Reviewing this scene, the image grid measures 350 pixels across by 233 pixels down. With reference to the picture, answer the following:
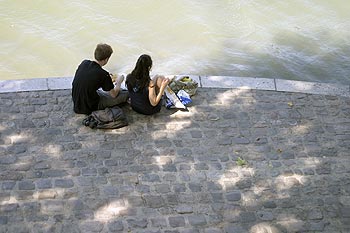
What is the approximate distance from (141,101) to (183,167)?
1146 mm

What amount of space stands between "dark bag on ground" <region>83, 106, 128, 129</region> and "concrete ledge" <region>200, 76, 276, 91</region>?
5.31 feet

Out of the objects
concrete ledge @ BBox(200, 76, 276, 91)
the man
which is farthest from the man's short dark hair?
concrete ledge @ BBox(200, 76, 276, 91)

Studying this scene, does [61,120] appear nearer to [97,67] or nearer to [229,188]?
[97,67]

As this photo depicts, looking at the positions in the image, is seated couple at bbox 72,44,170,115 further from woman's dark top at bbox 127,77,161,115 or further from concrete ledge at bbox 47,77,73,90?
concrete ledge at bbox 47,77,73,90

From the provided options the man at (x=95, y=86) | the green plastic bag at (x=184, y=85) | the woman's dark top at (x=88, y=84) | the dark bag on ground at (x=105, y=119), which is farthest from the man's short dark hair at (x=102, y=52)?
the green plastic bag at (x=184, y=85)

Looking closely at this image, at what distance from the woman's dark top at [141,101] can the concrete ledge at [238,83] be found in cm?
115

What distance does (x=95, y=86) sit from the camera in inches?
289

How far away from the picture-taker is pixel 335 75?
1003 cm

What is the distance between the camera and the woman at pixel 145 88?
7.43 metres

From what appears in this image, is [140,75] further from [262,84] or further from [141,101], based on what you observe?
[262,84]

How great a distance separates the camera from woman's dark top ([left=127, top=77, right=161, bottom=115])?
7.52 metres

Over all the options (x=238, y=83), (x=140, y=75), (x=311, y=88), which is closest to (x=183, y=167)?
(x=140, y=75)

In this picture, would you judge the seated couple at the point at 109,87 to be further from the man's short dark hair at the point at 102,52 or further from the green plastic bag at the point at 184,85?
the green plastic bag at the point at 184,85

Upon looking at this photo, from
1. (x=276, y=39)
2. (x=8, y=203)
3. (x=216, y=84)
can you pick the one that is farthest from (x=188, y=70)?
(x=8, y=203)
